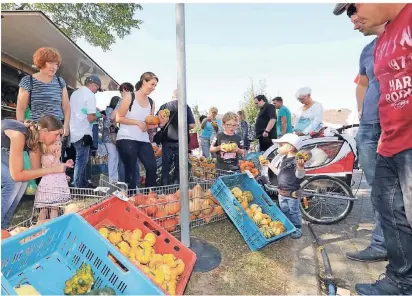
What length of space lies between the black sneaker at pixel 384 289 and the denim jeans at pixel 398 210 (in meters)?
0.04

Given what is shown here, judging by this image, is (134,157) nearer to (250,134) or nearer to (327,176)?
(327,176)

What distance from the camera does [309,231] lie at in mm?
3684

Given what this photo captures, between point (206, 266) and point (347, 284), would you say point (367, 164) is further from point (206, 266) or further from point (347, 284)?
point (206, 266)

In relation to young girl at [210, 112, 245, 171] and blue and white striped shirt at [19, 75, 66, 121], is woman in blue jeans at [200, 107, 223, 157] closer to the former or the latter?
young girl at [210, 112, 245, 171]

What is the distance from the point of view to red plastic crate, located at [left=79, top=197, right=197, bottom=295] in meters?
2.17

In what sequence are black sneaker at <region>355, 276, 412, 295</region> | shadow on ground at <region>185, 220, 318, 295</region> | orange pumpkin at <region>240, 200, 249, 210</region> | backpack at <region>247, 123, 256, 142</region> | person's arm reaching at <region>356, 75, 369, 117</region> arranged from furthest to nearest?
backpack at <region>247, 123, 256, 142</region>, orange pumpkin at <region>240, 200, 249, 210</region>, person's arm reaching at <region>356, 75, 369, 117</region>, shadow on ground at <region>185, 220, 318, 295</region>, black sneaker at <region>355, 276, 412, 295</region>

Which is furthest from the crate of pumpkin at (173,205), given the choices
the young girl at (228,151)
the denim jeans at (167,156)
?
the denim jeans at (167,156)

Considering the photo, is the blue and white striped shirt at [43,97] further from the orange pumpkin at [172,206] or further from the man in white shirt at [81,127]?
the orange pumpkin at [172,206]

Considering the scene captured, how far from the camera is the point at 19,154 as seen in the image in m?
2.22

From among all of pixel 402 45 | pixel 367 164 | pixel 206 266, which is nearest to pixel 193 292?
pixel 206 266

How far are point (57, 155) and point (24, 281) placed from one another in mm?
1598

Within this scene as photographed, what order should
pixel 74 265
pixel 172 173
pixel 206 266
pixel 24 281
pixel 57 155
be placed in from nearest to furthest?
pixel 24 281
pixel 74 265
pixel 206 266
pixel 57 155
pixel 172 173

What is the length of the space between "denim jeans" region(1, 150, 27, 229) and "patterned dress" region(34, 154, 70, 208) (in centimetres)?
16

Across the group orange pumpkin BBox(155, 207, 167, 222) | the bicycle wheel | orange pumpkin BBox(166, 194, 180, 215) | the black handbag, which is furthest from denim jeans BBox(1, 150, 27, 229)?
the bicycle wheel
